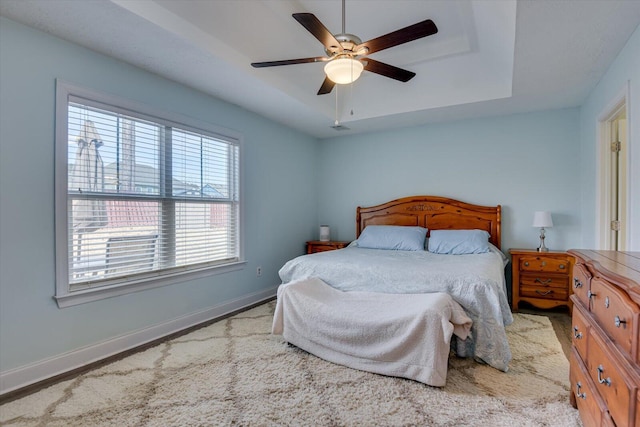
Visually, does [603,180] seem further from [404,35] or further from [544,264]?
[404,35]

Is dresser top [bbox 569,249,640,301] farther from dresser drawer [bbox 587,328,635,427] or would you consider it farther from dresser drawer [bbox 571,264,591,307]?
dresser drawer [bbox 587,328,635,427]

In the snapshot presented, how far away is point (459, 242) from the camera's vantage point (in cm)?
371

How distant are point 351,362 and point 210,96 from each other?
2951 millimetres

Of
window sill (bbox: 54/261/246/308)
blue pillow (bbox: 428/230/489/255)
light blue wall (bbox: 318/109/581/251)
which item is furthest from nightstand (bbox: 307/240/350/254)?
window sill (bbox: 54/261/246/308)

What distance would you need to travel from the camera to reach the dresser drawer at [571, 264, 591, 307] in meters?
1.52

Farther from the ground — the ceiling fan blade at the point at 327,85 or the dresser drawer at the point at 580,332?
the ceiling fan blade at the point at 327,85

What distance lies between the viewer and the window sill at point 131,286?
7.72ft

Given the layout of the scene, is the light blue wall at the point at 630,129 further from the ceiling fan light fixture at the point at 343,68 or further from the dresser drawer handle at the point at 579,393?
the ceiling fan light fixture at the point at 343,68

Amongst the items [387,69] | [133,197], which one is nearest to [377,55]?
[387,69]

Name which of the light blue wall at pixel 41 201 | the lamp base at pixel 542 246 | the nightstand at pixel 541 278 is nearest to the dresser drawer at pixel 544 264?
the nightstand at pixel 541 278

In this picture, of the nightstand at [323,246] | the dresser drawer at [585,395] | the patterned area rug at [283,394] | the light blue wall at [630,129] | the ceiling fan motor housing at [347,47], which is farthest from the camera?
the nightstand at [323,246]

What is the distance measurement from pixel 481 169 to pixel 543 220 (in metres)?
0.97

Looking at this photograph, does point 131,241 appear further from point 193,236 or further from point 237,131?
point 237,131

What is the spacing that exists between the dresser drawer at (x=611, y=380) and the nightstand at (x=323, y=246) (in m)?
3.36
